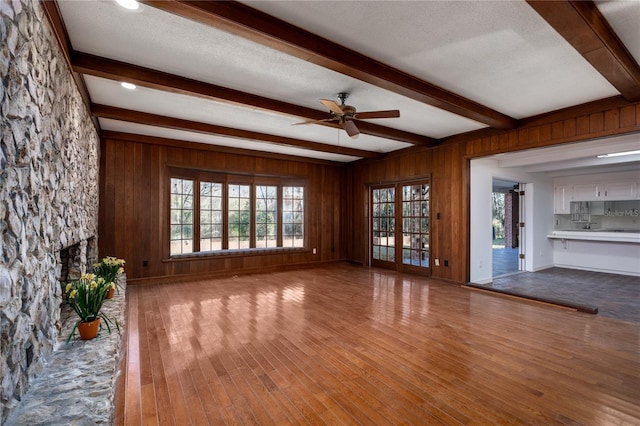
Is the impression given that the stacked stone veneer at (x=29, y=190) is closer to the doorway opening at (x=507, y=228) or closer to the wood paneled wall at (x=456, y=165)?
the wood paneled wall at (x=456, y=165)

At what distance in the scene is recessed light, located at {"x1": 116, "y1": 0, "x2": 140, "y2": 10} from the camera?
2046 mm

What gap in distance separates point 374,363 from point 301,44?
2738 millimetres

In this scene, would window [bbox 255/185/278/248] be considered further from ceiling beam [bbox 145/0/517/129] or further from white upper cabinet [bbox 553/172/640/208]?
white upper cabinet [bbox 553/172/640/208]

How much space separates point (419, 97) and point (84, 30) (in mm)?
3200

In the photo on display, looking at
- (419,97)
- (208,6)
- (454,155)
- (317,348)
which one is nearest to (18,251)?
(208,6)

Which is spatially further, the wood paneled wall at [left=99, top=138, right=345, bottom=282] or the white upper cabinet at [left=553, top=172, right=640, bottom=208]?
the white upper cabinet at [left=553, top=172, right=640, bottom=208]

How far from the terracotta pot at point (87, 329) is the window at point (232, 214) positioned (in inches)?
144

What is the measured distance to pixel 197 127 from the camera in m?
4.88

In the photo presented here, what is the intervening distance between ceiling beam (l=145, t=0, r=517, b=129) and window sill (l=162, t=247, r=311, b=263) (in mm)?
4825

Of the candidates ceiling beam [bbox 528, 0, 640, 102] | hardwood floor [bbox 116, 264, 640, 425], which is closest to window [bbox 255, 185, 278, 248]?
hardwood floor [bbox 116, 264, 640, 425]

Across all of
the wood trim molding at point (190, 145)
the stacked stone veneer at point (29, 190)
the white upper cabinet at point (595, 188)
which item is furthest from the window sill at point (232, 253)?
the white upper cabinet at point (595, 188)

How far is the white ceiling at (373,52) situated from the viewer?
87.4 inches

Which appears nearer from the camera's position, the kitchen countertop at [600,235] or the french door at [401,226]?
the kitchen countertop at [600,235]

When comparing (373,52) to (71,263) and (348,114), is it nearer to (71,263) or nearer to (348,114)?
(348,114)
